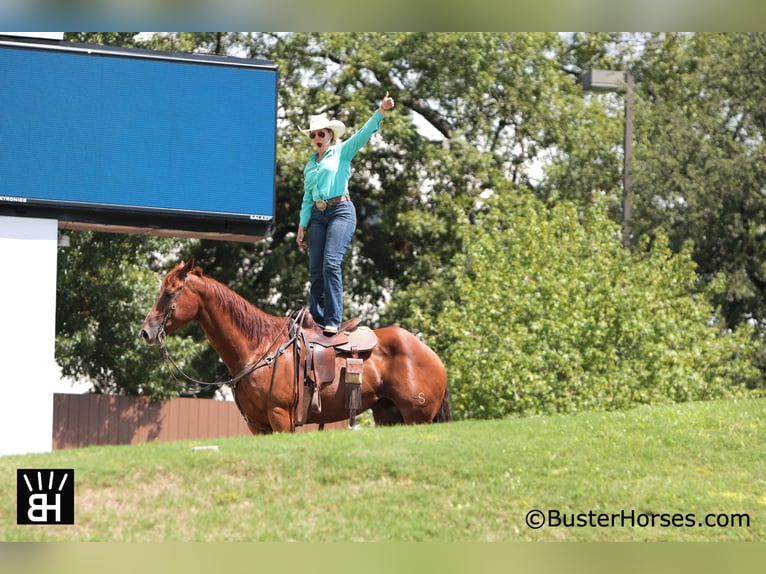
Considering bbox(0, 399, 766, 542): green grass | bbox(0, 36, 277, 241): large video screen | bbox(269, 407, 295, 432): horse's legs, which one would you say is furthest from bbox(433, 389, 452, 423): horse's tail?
bbox(0, 36, 277, 241): large video screen

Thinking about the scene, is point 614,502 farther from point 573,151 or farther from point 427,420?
point 573,151

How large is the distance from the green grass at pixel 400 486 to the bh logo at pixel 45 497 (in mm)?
97

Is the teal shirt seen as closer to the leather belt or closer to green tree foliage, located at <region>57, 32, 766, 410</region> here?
the leather belt

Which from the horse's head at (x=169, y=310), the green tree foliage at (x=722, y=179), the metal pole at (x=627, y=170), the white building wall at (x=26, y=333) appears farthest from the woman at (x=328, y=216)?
the green tree foliage at (x=722, y=179)

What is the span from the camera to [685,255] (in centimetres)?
2625

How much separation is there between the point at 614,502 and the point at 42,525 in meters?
5.36

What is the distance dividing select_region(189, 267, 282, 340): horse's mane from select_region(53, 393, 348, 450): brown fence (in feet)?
44.2

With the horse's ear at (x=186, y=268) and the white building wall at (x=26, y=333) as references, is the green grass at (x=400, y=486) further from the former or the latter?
the white building wall at (x=26, y=333)

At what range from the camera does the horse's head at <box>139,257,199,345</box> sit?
13.7 meters

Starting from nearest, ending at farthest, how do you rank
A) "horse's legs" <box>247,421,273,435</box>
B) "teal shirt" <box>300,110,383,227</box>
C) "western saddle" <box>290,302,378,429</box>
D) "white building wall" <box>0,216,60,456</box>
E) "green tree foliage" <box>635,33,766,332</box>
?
1. "western saddle" <box>290,302,378,429</box>
2. "teal shirt" <box>300,110,383,227</box>
3. "horse's legs" <box>247,421,273,435</box>
4. "white building wall" <box>0,216,60,456</box>
5. "green tree foliage" <box>635,33,766,332</box>

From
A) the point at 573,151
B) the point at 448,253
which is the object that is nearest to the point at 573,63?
the point at 573,151

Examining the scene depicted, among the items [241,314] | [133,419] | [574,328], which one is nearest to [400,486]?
[241,314]

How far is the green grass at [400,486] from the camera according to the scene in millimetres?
11461

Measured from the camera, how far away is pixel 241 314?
14.0m
